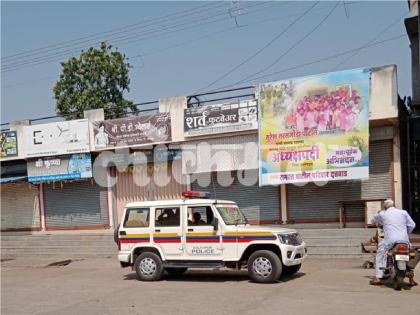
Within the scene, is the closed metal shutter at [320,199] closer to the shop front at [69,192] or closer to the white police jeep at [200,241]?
the white police jeep at [200,241]

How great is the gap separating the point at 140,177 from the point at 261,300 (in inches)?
499

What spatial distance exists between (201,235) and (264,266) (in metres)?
1.61

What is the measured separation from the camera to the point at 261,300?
9.45 metres

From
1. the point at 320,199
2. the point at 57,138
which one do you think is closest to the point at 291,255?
the point at 320,199

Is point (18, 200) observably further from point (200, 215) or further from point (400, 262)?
point (400, 262)

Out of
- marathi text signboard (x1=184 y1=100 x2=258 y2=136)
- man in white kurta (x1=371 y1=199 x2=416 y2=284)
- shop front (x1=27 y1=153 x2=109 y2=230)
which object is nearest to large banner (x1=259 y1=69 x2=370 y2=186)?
marathi text signboard (x1=184 y1=100 x2=258 y2=136)

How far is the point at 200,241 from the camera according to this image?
11977mm

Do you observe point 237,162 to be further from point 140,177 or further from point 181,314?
point 181,314

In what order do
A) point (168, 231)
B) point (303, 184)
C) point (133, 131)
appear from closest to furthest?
point (168, 231), point (303, 184), point (133, 131)

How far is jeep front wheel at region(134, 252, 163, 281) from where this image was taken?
40.6 feet

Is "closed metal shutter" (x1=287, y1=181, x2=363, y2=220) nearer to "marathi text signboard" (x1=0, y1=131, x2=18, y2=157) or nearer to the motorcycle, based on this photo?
the motorcycle

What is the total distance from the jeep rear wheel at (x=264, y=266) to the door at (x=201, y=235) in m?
0.81

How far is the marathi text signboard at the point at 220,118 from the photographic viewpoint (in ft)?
59.6

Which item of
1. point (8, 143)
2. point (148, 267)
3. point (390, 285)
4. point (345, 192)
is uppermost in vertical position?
point (8, 143)
